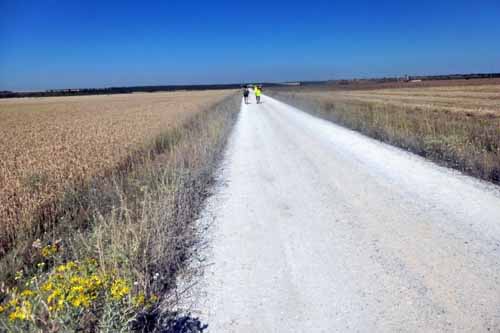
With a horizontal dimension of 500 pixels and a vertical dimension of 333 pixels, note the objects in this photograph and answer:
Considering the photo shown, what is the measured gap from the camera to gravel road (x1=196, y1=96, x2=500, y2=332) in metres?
2.60

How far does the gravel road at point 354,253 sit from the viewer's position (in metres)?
2.60

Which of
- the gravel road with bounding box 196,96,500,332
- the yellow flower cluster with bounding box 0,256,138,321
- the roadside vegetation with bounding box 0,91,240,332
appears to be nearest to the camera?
the yellow flower cluster with bounding box 0,256,138,321

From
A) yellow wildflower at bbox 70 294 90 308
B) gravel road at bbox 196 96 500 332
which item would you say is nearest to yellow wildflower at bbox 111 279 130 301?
yellow wildflower at bbox 70 294 90 308

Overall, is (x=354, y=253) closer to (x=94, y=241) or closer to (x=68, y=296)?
(x=68, y=296)

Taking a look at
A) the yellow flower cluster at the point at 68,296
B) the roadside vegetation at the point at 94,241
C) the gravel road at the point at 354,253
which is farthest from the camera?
the gravel road at the point at 354,253

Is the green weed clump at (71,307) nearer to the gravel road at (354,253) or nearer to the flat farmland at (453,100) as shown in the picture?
the gravel road at (354,253)

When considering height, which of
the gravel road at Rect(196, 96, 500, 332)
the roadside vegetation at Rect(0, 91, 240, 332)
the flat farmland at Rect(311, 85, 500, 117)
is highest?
the flat farmland at Rect(311, 85, 500, 117)

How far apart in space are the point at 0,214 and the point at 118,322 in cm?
320

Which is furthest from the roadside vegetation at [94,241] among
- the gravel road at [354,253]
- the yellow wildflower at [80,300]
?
the gravel road at [354,253]

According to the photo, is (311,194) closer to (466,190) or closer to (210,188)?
(210,188)

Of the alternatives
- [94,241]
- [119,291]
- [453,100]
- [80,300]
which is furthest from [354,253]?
[453,100]

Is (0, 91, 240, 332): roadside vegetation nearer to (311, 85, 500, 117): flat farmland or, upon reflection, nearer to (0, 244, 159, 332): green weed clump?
(0, 244, 159, 332): green weed clump

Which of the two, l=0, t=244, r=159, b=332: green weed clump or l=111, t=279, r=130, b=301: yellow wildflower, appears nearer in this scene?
l=0, t=244, r=159, b=332: green weed clump

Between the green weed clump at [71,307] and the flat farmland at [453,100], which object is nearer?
the green weed clump at [71,307]
